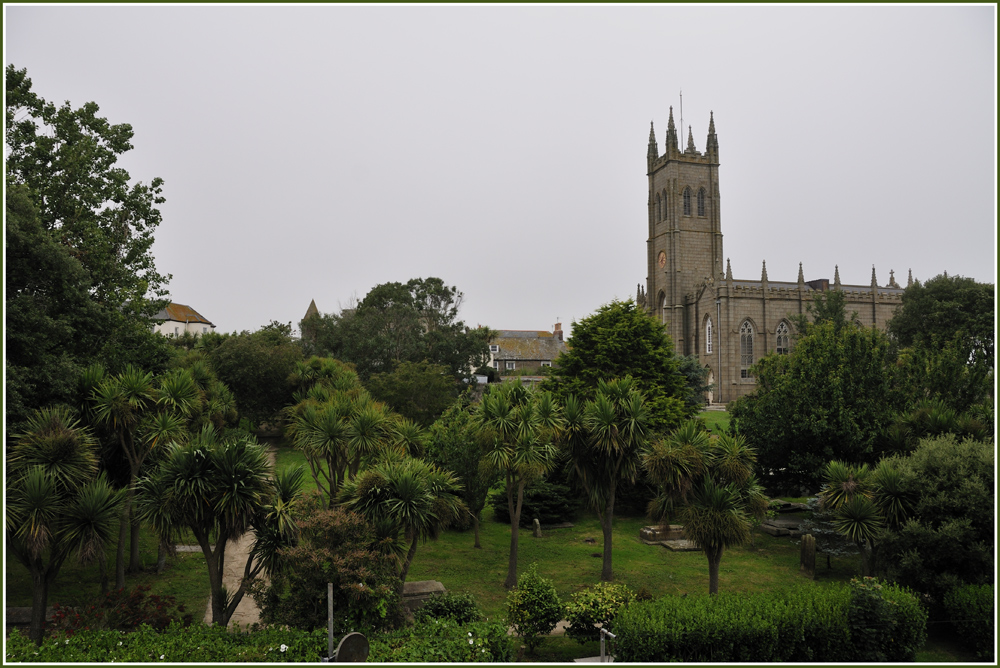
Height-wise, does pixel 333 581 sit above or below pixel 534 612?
above

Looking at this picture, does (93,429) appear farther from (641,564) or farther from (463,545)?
(641,564)

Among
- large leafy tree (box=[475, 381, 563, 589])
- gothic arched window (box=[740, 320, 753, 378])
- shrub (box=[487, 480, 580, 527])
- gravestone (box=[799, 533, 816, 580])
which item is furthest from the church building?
large leafy tree (box=[475, 381, 563, 589])

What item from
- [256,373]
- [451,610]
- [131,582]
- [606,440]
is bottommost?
[131,582]

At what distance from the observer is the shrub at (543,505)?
2277 centimetres

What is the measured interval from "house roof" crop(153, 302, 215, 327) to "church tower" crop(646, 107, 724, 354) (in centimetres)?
5688

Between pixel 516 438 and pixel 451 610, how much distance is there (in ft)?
16.7

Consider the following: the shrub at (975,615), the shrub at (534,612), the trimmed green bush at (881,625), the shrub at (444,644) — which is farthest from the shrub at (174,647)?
the shrub at (975,615)

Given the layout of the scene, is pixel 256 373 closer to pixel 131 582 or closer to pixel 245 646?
pixel 131 582

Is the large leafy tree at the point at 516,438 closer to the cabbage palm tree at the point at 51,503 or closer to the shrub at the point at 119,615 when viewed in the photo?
the shrub at the point at 119,615

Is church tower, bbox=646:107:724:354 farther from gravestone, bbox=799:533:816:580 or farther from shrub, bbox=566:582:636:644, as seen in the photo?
shrub, bbox=566:582:636:644

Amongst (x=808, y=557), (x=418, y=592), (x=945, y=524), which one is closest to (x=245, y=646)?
(x=418, y=592)

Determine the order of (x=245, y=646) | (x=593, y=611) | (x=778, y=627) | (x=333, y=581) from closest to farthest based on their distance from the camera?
1. (x=245, y=646)
2. (x=778, y=627)
3. (x=333, y=581)
4. (x=593, y=611)

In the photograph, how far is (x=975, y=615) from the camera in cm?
1148

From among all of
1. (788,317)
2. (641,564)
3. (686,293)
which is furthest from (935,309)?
(641,564)
